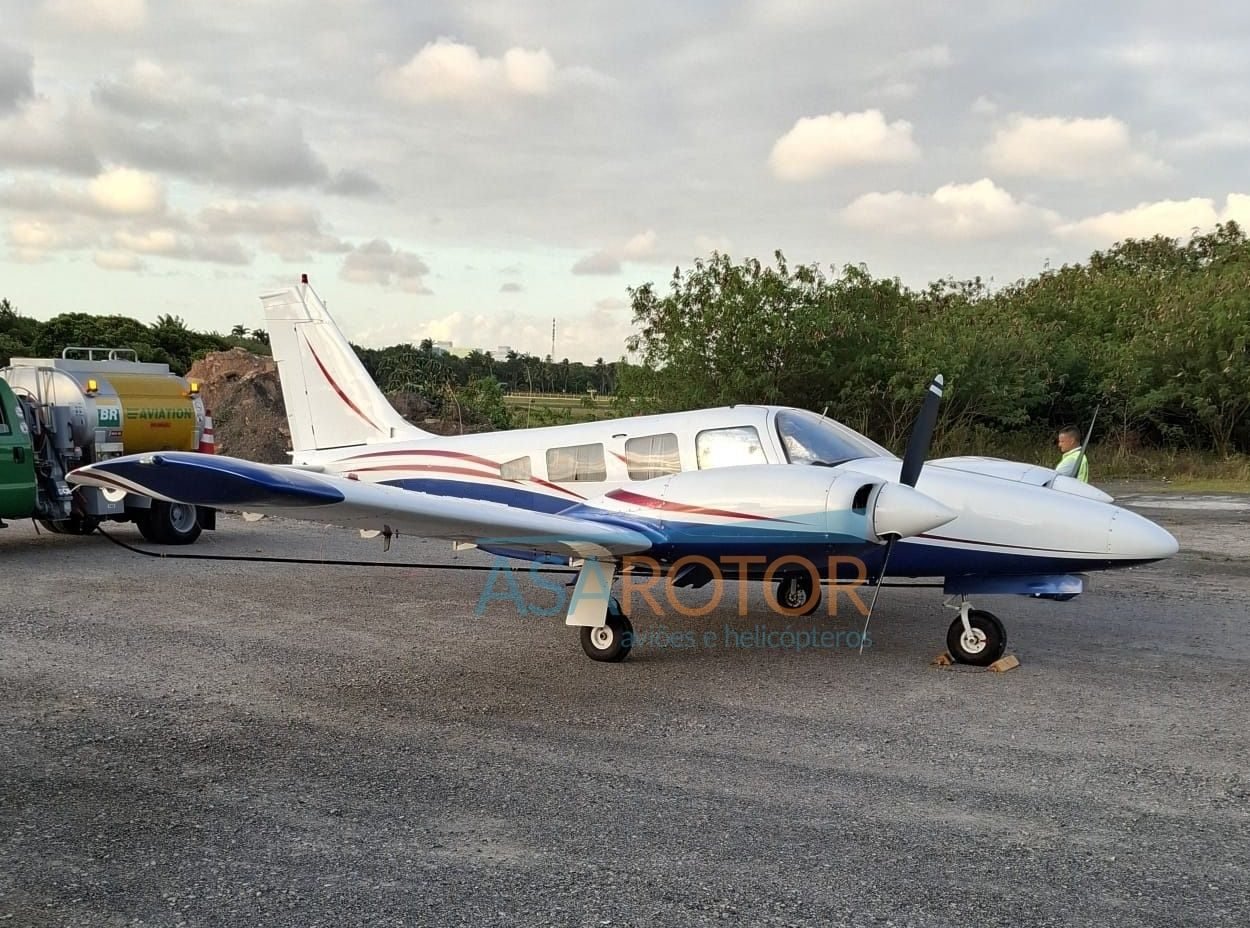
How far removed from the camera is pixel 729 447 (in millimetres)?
7730

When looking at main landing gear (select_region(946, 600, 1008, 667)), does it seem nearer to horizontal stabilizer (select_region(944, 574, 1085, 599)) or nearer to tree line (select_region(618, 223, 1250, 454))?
horizontal stabilizer (select_region(944, 574, 1085, 599))

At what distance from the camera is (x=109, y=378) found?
13.1 meters

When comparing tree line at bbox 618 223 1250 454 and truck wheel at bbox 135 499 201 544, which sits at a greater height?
tree line at bbox 618 223 1250 454

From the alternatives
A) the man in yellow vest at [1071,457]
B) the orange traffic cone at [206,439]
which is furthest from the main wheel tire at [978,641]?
the orange traffic cone at [206,439]

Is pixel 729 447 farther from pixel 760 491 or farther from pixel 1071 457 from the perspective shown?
pixel 1071 457

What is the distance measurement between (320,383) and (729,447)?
5.23m

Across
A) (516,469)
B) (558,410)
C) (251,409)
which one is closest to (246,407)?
(251,409)

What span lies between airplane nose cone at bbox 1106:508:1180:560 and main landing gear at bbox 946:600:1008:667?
3.57 feet

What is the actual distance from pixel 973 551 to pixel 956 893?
3706 millimetres

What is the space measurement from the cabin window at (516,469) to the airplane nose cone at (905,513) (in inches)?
129

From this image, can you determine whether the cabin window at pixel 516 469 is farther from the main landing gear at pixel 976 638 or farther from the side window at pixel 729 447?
the main landing gear at pixel 976 638

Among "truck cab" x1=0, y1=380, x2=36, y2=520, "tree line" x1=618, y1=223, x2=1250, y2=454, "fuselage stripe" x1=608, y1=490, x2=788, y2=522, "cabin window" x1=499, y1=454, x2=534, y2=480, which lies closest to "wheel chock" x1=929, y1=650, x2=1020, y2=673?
"fuselage stripe" x1=608, y1=490, x2=788, y2=522

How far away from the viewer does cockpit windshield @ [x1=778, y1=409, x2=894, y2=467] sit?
7.55m

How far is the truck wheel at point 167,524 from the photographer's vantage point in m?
13.1
